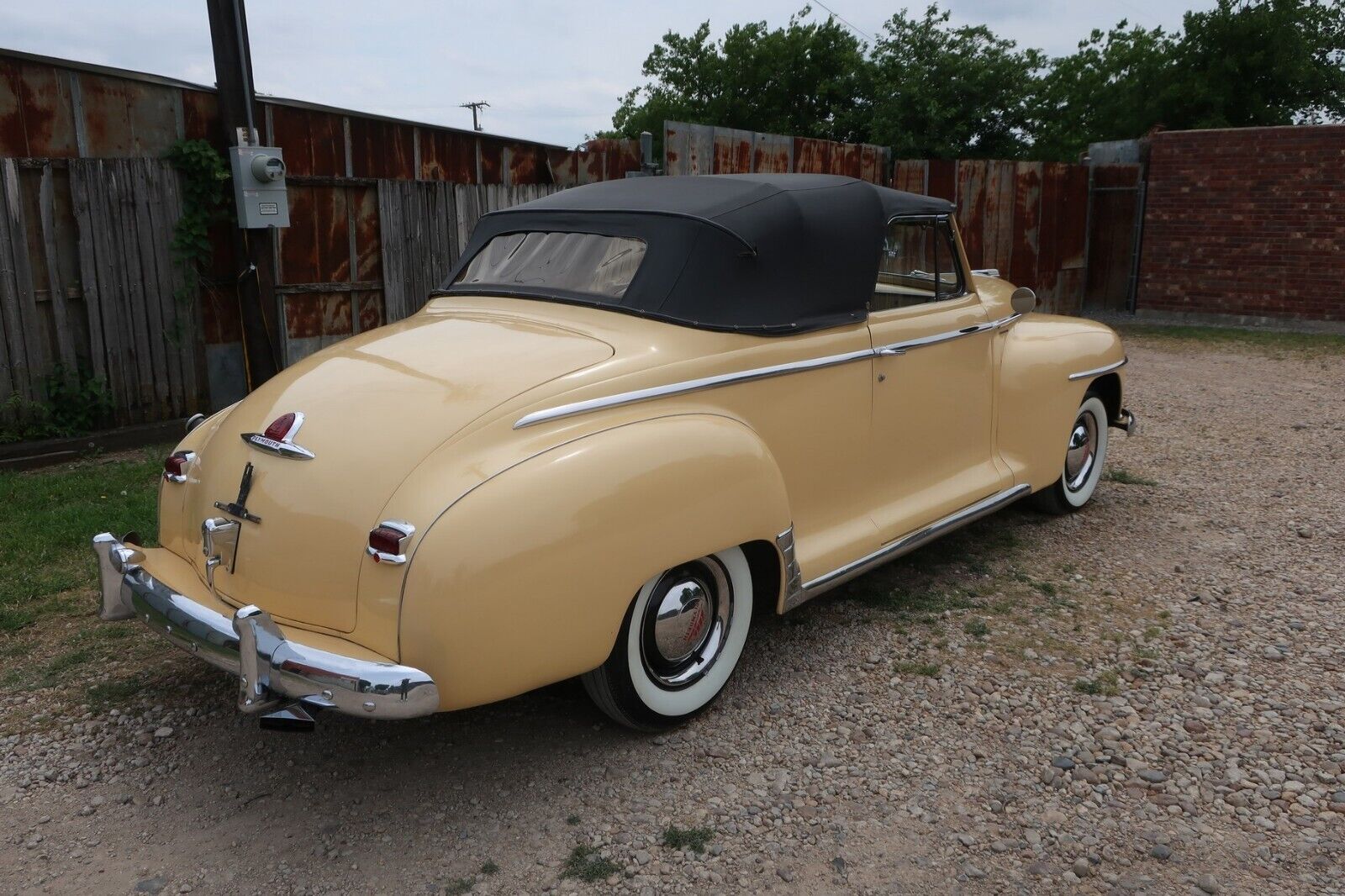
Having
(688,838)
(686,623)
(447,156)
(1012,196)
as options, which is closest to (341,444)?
(686,623)

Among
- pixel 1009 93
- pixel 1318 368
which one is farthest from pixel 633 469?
pixel 1009 93

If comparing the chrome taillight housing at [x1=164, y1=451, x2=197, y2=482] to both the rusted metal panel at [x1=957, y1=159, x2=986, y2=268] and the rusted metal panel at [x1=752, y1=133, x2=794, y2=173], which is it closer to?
the rusted metal panel at [x1=752, y1=133, x2=794, y2=173]

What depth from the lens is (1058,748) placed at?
3211 millimetres

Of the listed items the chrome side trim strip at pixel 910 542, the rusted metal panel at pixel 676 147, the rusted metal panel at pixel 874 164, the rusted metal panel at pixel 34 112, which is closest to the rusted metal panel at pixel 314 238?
the rusted metal panel at pixel 34 112

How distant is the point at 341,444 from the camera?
2.89 m

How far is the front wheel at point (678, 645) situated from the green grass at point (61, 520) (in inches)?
104

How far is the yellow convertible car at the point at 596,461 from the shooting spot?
103 inches

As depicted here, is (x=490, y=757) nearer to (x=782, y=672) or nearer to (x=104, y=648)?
(x=782, y=672)

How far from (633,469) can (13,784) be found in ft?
6.89

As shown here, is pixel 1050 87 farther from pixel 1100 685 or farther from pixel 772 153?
pixel 1100 685

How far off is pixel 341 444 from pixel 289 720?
77cm

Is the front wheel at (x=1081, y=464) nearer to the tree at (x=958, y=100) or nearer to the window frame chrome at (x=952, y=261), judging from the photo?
the window frame chrome at (x=952, y=261)

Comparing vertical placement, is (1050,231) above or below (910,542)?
above

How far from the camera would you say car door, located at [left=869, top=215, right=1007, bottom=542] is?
160 inches
